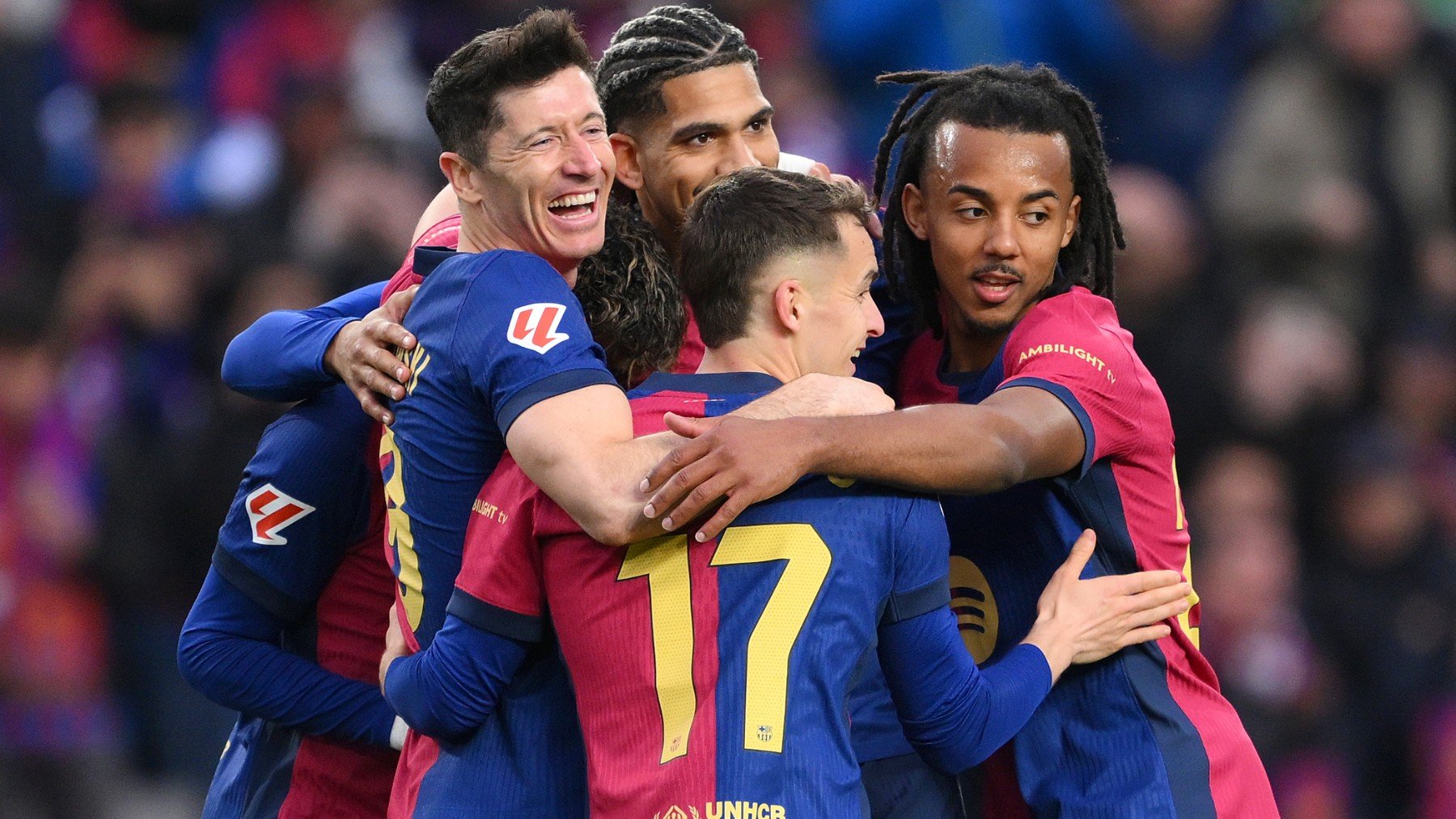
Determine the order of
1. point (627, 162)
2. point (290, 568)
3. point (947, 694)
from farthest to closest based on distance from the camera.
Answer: point (627, 162) → point (290, 568) → point (947, 694)

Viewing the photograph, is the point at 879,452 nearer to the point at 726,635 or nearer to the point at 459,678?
the point at 726,635

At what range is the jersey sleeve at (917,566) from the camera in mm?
3340

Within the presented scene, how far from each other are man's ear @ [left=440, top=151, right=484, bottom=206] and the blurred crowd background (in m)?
3.67

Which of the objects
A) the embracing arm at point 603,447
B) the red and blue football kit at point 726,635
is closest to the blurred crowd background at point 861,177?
the red and blue football kit at point 726,635

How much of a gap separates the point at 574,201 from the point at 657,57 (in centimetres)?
81

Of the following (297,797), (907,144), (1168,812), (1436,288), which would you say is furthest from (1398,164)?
(297,797)

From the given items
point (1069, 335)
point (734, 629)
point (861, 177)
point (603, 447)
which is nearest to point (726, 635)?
point (734, 629)

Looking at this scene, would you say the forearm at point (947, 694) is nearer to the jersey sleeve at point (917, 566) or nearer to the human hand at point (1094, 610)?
the jersey sleeve at point (917, 566)

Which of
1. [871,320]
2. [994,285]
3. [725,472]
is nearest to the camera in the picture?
[725,472]

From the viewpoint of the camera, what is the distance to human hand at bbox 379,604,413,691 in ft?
12.3

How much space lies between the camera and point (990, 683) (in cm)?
355

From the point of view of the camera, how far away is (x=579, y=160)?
12.6 feet

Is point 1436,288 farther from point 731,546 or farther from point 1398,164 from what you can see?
point 731,546

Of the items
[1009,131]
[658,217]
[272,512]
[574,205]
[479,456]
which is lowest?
[272,512]
